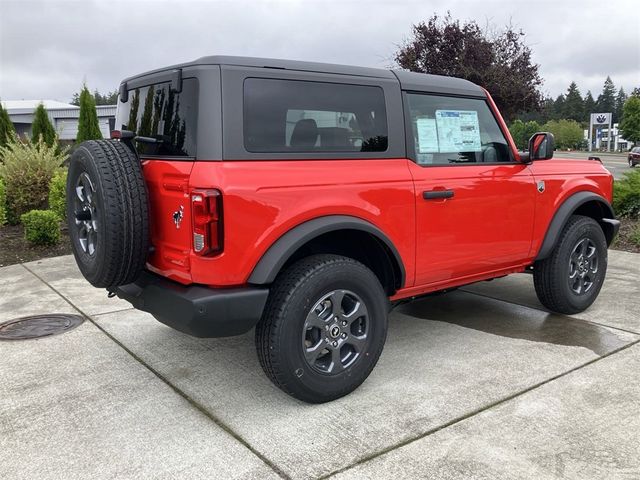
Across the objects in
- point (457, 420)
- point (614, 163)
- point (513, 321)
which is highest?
point (614, 163)

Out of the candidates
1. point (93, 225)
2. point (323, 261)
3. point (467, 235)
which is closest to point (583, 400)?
point (467, 235)

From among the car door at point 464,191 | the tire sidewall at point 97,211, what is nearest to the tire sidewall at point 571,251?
the car door at point 464,191

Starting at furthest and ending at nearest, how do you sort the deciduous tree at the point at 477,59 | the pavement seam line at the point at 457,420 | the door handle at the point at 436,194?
the deciduous tree at the point at 477,59 < the door handle at the point at 436,194 < the pavement seam line at the point at 457,420

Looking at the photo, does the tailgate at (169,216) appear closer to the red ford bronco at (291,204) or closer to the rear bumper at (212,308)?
the red ford bronco at (291,204)

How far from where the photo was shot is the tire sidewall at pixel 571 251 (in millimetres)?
4379

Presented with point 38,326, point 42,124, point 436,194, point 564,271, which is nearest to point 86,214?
point 38,326

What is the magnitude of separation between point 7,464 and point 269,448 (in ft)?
4.04

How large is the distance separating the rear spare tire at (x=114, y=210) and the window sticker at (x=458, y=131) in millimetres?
1985

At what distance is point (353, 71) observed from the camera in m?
3.29

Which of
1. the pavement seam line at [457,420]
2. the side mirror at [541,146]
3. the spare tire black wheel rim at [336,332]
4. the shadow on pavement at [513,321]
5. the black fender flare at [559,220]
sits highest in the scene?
the side mirror at [541,146]

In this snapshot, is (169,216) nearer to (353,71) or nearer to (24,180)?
(353,71)

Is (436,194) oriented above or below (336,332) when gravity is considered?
above

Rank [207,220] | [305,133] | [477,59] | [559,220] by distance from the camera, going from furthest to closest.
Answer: [477,59] < [559,220] < [305,133] < [207,220]

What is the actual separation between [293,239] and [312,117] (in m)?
0.74
